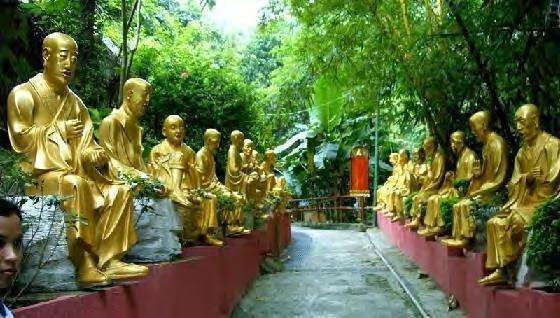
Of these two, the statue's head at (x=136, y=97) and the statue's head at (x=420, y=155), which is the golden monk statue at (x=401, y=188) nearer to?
the statue's head at (x=420, y=155)

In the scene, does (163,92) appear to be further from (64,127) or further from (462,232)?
(64,127)

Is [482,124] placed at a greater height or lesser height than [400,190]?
greater

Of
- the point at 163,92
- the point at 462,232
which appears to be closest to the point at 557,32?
the point at 462,232

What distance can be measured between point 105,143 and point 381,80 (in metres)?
7.29

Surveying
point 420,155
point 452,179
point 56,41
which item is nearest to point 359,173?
point 420,155

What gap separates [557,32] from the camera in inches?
193

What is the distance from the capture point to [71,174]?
434cm

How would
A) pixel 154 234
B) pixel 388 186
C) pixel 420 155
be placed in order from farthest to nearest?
1. pixel 388 186
2. pixel 420 155
3. pixel 154 234

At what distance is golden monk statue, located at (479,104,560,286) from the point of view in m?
5.44

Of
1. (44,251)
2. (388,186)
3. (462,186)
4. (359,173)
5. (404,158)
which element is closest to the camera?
(44,251)

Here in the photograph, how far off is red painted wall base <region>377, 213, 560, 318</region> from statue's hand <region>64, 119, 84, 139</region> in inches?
120

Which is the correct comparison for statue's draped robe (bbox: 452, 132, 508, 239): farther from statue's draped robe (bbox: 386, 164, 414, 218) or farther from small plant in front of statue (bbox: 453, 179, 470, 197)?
statue's draped robe (bbox: 386, 164, 414, 218)

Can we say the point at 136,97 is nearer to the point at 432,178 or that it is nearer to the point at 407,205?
the point at 432,178

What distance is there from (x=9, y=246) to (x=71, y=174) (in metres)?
2.71
